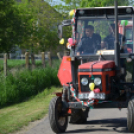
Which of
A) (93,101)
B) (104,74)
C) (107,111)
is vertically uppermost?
(104,74)

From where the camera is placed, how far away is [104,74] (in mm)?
6961

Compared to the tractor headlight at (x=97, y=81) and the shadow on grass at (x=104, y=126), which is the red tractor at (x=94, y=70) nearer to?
the tractor headlight at (x=97, y=81)

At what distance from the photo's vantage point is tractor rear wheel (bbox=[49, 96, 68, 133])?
7.29 meters

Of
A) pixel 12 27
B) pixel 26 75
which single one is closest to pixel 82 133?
pixel 26 75

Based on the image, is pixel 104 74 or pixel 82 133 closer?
pixel 104 74

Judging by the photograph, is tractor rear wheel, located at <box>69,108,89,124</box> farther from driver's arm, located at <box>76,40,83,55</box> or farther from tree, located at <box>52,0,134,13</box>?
tree, located at <box>52,0,134,13</box>

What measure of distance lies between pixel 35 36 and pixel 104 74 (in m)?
18.1

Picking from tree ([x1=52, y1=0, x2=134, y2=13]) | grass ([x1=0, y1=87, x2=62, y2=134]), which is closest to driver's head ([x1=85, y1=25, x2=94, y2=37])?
grass ([x1=0, y1=87, x2=62, y2=134])

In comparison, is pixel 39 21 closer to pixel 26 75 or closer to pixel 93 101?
pixel 26 75

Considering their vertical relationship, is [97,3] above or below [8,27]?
above

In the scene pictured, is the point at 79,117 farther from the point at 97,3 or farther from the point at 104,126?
the point at 97,3

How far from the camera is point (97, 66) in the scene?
22.8 ft

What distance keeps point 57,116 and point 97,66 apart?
4.64ft

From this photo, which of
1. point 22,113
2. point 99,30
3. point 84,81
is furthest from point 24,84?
point 84,81
